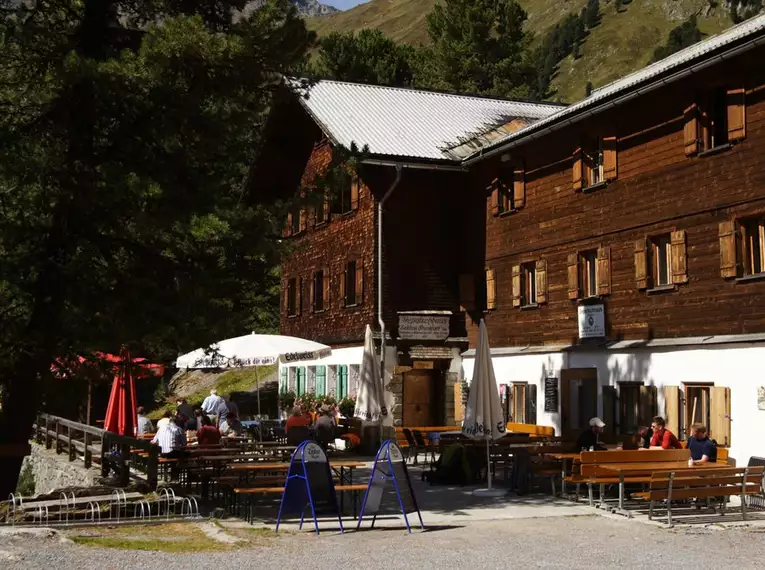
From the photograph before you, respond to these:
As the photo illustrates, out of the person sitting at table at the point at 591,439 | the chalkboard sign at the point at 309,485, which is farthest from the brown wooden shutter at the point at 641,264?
the chalkboard sign at the point at 309,485

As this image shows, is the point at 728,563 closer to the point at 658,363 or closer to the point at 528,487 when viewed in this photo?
the point at 528,487

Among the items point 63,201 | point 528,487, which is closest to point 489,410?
point 528,487

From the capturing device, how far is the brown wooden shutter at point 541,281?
79.8ft

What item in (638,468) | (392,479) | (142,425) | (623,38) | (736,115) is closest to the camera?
(392,479)

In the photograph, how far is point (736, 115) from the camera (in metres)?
18.3

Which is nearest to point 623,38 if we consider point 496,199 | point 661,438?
point 496,199

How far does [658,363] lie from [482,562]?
34.4ft

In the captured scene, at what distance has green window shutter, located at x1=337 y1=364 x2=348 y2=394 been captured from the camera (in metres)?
30.3

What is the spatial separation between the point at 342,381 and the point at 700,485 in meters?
18.0

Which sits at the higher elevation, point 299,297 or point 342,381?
point 299,297

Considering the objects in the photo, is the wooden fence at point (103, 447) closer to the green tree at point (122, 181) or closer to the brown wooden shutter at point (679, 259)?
the green tree at point (122, 181)

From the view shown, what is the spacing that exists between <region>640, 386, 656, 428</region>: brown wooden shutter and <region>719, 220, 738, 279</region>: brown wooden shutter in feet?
8.96

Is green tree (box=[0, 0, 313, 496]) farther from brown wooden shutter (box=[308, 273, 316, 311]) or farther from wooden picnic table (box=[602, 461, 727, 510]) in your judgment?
brown wooden shutter (box=[308, 273, 316, 311])

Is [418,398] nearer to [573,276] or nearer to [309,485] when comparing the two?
[573,276]
